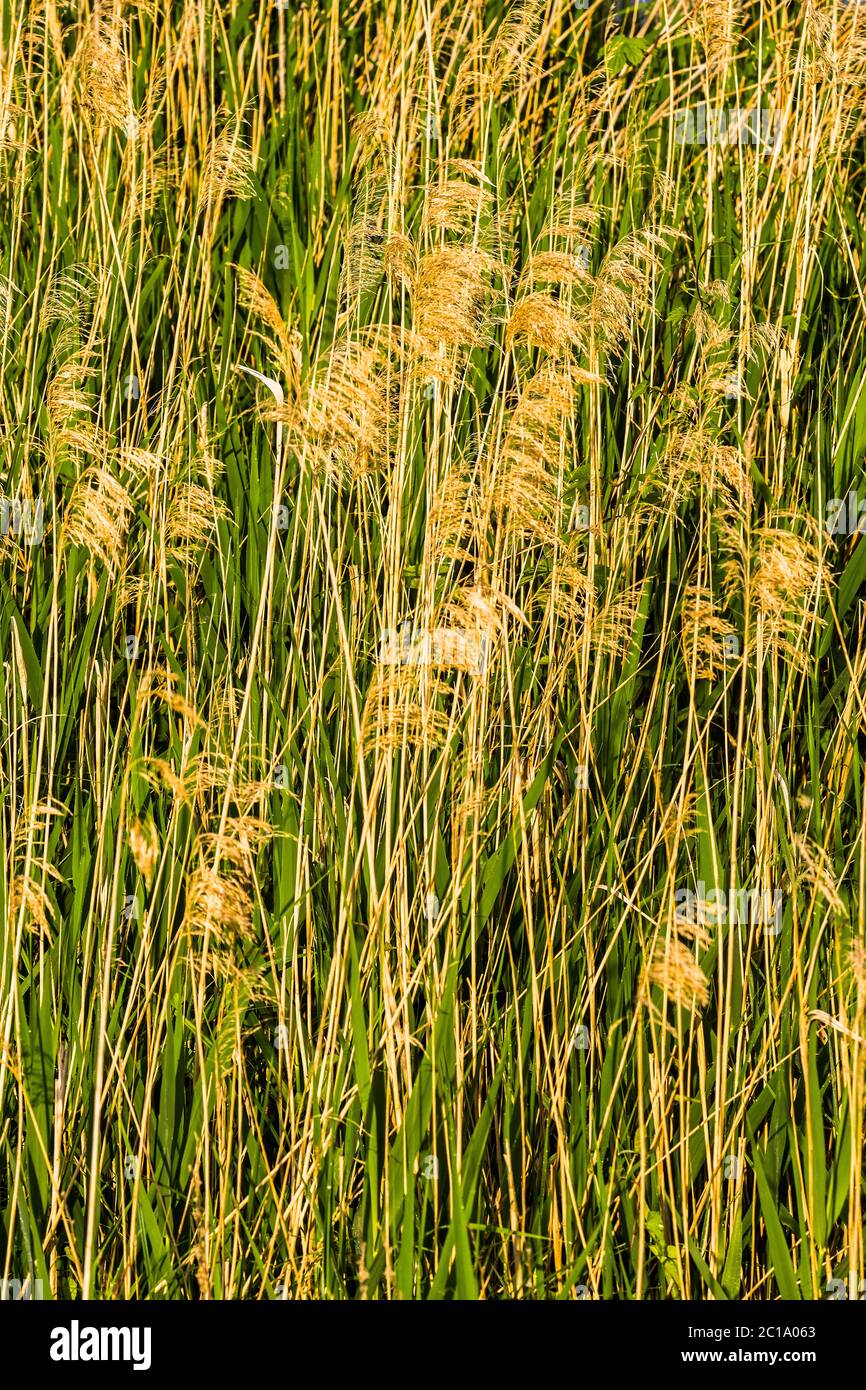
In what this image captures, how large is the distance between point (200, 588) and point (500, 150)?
3.65 ft

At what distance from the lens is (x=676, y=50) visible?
2361mm

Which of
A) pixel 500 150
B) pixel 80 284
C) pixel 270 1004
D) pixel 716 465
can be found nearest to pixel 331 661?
pixel 270 1004

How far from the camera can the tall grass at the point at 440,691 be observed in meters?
1.61

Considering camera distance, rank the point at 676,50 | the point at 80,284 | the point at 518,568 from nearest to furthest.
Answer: the point at 518,568 → the point at 80,284 → the point at 676,50

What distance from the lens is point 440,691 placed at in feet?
5.64

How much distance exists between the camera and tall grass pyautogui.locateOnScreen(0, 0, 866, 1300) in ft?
5.27

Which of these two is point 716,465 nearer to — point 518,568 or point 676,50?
point 518,568

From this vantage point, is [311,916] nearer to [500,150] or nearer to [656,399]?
[656,399]

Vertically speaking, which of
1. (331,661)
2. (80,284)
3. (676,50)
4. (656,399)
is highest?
(676,50)

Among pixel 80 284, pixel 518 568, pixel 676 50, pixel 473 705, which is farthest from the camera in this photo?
pixel 676 50

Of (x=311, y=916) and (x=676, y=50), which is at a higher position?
(x=676, y=50)

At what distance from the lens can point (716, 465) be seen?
1833mm

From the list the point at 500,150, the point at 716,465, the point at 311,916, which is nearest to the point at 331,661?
the point at 311,916

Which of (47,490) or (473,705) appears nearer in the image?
(473,705)
